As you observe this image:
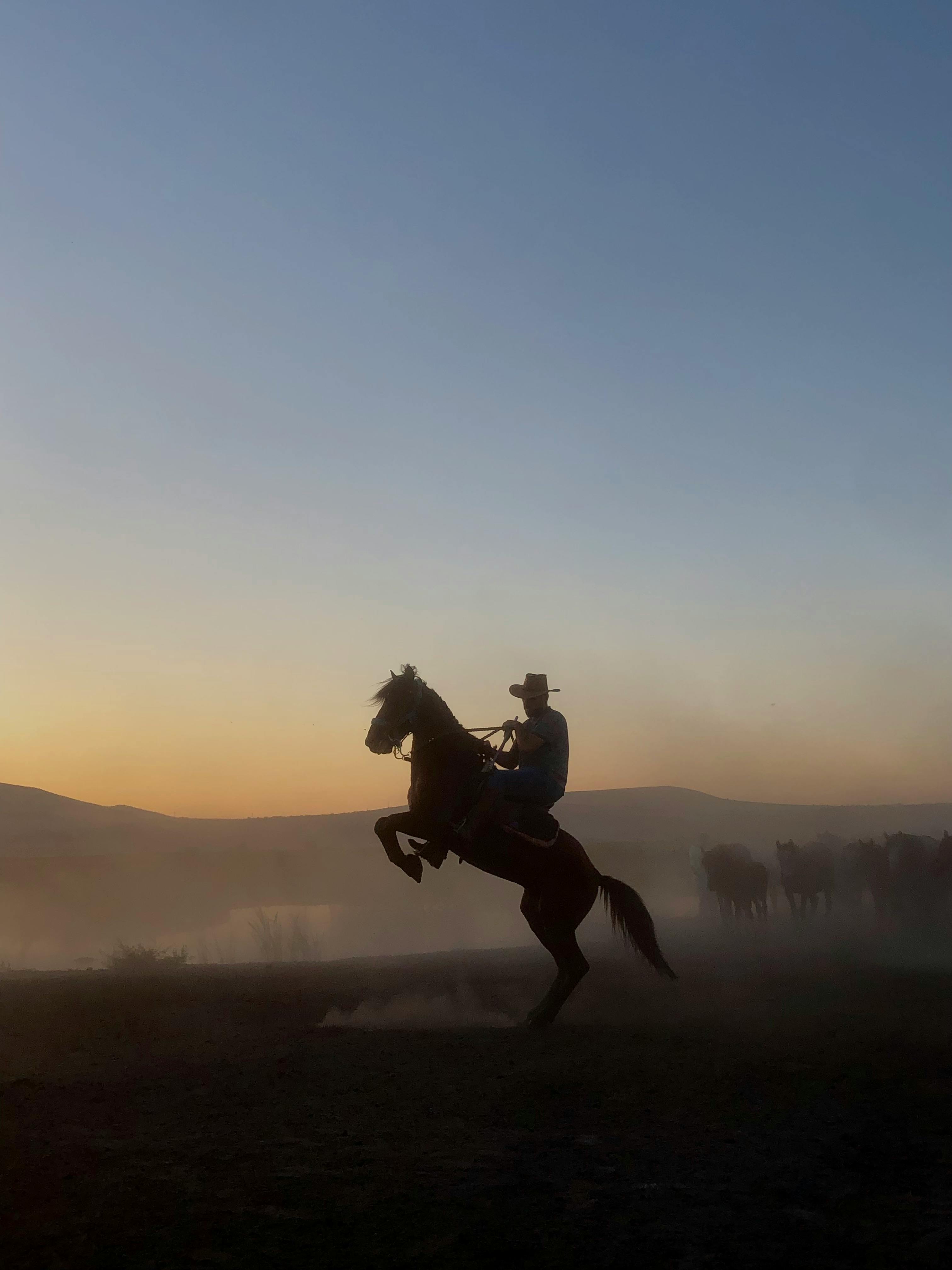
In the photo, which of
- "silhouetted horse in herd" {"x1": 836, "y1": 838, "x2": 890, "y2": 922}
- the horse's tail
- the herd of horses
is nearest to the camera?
the horse's tail

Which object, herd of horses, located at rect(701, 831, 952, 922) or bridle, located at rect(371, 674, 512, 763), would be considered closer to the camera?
bridle, located at rect(371, 674, 512, 763)

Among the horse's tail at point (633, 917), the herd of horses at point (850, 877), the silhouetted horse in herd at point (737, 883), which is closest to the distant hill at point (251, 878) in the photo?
the silhouetted horse in herd at point (737, 883)

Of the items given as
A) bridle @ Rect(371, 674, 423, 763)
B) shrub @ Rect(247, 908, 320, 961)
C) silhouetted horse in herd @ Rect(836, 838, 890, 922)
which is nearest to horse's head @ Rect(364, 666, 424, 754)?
bridle @ Rect(371, 674, 423, 763)

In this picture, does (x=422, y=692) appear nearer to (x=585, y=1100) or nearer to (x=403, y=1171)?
(x=585, y=1100)

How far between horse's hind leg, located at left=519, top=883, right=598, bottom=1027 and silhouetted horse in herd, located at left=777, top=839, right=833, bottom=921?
23.0m

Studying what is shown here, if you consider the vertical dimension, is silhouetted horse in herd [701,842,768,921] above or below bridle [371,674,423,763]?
below

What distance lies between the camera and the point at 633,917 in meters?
11.1

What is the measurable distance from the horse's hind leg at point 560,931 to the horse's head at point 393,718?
6.60 feet

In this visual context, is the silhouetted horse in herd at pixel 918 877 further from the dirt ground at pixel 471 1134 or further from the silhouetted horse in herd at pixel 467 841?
the silhouetted horse in herd at pixel 467 841

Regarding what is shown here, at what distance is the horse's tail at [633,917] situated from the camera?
36.3 feet

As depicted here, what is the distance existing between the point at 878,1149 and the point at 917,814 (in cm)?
12248

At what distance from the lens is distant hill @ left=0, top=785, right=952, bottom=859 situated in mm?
85375

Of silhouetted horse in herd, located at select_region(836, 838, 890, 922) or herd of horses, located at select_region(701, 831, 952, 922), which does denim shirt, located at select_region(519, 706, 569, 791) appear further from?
silhouetted horse in herd, located at select_region(836, 838, 890, 922)

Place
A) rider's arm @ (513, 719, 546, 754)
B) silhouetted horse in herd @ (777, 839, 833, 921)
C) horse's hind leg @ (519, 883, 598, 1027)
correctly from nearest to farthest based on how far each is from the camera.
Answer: horse's hind leg @ (519, 883, 598, 1027) → rider's arm @ (513, 719, 546, 754) → silhouetted horse in herd @ (777, 839, 833, 921)
